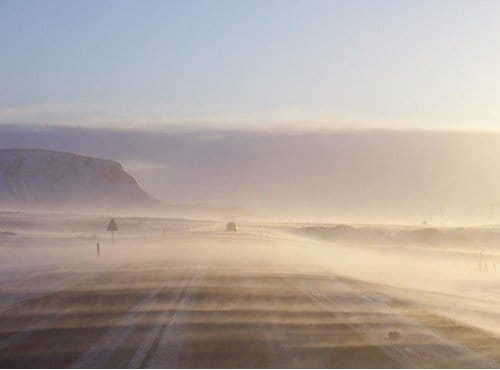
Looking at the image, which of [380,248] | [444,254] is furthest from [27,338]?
[380,248]

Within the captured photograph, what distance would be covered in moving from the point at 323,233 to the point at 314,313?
87.2 m

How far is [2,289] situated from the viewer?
88.9 feet

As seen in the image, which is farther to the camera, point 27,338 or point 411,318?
point 411,318

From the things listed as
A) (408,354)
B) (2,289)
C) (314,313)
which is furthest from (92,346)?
(2,289)

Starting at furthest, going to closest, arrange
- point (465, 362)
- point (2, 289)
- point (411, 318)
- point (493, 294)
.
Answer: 1. point (493, 294)
2. point (2, 289)
3. point (411, 318)
4. point (465, 362)

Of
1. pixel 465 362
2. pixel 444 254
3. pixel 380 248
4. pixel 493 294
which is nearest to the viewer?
pixel 465 362

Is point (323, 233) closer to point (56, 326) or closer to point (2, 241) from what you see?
point (2, 241)

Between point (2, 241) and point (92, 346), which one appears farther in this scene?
point (2, 241)

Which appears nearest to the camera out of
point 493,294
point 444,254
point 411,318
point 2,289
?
point 411,318

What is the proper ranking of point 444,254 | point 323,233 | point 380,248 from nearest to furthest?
point 444,254
point 380,248
point 323,233

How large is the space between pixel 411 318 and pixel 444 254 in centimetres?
4830

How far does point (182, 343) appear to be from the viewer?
1543cm

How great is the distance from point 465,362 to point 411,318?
6372 millimetres

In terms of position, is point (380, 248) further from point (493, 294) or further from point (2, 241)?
point (493, 294)
